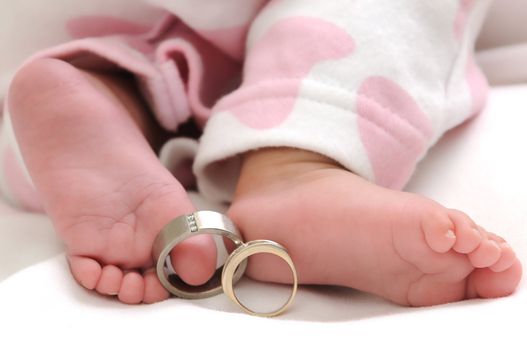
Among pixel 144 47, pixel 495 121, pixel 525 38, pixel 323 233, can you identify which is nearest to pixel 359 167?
pixel 323 233

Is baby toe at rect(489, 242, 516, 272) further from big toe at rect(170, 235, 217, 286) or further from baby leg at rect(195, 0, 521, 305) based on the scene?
big toe at rect(170, 235, 217, 286)

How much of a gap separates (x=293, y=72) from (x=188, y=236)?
7.6 inches

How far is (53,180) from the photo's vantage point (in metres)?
0.56

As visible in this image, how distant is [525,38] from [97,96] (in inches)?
21.7

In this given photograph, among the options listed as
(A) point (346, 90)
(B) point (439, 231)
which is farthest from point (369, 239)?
(A) point (346, 90)

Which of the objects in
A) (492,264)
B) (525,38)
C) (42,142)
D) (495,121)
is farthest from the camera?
(525,38)

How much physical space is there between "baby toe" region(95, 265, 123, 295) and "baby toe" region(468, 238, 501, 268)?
0.25m

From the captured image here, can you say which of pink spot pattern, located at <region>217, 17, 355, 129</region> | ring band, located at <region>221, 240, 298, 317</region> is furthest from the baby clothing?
ring band, located at <region>221, 240, 298, 317</region>

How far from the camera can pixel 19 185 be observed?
2.34 ft

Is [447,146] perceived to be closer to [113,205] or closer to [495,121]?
[495,121]

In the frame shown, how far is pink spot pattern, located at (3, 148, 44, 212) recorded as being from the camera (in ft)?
2.31

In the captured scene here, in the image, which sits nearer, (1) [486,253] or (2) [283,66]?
(1) [486,253]

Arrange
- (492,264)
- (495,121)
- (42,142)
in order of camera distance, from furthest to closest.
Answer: (495,121) < (42,142) < (492,264)

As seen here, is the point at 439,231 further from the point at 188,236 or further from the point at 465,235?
the point at 188,236
